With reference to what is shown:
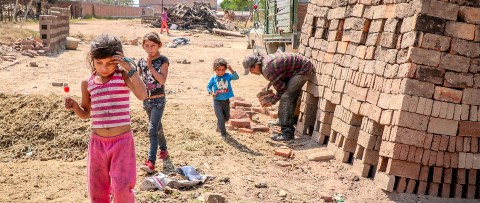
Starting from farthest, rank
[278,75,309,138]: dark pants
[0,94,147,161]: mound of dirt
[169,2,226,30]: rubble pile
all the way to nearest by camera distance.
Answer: [169,2,226,30]: rubble pile, [278,75,309,138]: dark pants, [0,94,147,161]: mound of dirt

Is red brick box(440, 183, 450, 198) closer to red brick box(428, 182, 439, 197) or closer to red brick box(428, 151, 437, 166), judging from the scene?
red brick box(428, 182, 439, 197)

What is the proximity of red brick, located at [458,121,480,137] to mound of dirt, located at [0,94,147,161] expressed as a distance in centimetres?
395

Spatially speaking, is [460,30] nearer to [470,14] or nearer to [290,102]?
[470,14]

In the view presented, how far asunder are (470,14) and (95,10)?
52.1 meters

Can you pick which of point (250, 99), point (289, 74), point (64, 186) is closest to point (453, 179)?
point (289, 74)

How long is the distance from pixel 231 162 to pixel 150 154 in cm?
104

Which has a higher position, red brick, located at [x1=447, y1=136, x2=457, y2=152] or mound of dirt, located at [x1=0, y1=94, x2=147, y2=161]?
red brick, located at [x1=447, y1=136, x2=457, y2=152]

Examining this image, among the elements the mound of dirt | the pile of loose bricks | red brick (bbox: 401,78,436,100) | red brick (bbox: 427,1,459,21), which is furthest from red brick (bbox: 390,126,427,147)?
the mound of dirt

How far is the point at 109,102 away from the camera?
328cm

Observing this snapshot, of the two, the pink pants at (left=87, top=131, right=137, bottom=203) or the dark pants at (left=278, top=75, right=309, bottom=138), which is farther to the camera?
the dark pants at (left=278, top=75, right=309, bottom=138)

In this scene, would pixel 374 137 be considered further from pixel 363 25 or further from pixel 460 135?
pixel 363 25

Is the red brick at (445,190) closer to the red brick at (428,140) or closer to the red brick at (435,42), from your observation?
the red brick at (428,140)

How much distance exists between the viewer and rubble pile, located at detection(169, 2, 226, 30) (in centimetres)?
3491

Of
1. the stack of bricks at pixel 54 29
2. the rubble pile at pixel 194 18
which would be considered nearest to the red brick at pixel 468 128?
the stack of bricks at pixel 54 29
